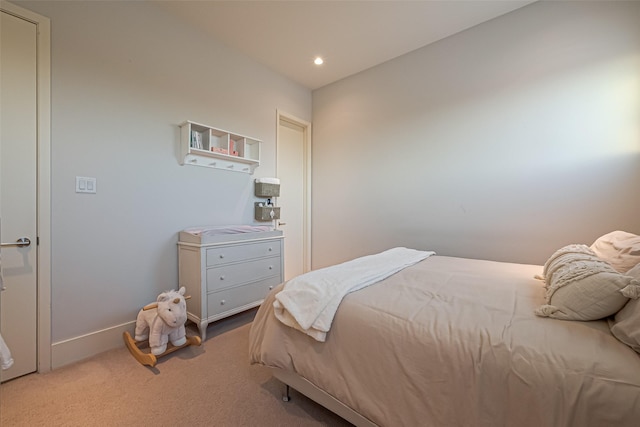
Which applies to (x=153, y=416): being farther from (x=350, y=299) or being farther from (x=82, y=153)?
(x=82, y=153)

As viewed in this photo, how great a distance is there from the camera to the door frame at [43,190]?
66.1 inches

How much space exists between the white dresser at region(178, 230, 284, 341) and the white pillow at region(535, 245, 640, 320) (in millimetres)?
2091

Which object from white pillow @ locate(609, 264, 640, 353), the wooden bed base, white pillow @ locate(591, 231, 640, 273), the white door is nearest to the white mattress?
the white door

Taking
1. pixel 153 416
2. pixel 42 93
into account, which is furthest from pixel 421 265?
pixel 42 93

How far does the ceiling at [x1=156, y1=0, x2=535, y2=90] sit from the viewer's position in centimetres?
221

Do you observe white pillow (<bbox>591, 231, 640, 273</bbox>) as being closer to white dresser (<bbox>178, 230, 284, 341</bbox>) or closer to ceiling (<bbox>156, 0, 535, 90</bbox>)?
ceiling (<bbox>156, 0, 535, 90</bbox>)

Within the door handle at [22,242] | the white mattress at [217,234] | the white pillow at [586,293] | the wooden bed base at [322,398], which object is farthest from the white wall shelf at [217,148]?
the white pillow at [586,293]

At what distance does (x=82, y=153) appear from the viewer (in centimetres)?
185

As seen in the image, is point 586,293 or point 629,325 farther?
point 586,293

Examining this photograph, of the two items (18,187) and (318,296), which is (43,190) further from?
(318,296)

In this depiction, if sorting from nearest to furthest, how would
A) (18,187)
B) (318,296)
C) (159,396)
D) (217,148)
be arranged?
(318,296)
(159,396)
(18,187)
(217,148)

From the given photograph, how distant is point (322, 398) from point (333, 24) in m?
2.95

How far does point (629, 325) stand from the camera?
792 millimetres

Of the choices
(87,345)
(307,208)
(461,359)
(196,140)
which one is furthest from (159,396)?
(307,208)
